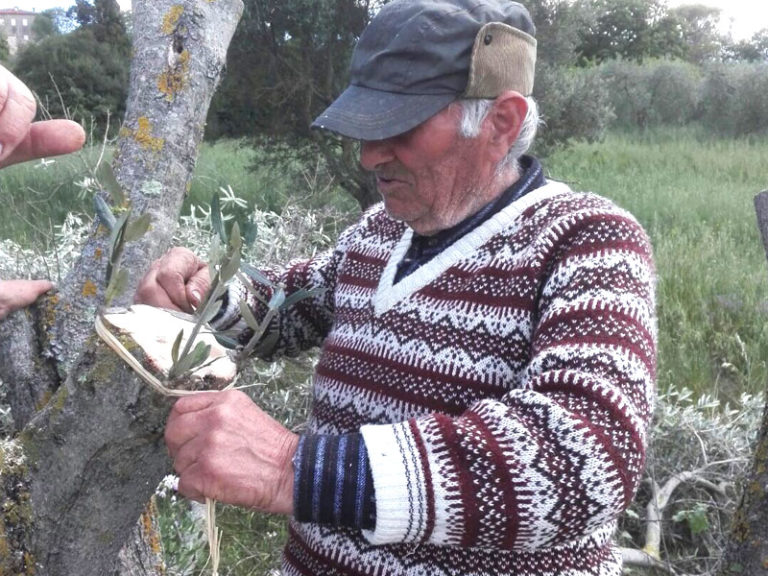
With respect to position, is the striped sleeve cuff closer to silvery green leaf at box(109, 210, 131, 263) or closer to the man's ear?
silvery green leaf at box(109, 210, 131, 263)

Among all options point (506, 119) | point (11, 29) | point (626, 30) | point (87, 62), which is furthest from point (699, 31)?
point (506, 119)

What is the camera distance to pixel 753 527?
2.22 meters

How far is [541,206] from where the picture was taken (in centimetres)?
168

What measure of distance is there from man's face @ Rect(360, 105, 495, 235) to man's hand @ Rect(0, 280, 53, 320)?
0.85 m

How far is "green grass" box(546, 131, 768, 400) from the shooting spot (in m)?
4.70

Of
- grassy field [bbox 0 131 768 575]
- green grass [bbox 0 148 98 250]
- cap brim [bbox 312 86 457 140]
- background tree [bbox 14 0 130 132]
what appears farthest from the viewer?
background tree [bbox 14 0 130 132]

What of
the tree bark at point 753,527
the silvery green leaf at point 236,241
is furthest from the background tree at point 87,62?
the silvery green leaf at point 236,241

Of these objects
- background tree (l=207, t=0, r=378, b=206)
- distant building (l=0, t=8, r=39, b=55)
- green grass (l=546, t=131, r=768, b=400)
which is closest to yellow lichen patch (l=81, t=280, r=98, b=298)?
green grass (l=546, t=131, r=768, b=400)

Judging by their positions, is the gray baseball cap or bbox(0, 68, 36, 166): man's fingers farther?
the gray baseball cap

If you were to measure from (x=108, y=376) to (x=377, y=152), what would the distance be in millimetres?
710

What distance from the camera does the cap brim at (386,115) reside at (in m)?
1.64

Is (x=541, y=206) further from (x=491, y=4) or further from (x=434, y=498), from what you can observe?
(x=434, y=498)

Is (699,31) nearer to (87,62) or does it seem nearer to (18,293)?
(87,62)

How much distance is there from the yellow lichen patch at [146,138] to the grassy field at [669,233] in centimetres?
107
